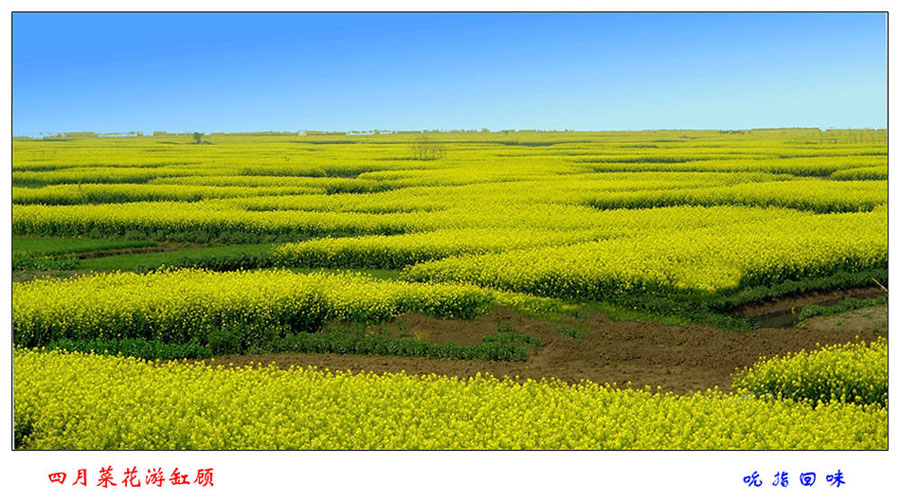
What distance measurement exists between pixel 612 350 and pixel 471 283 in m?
4.58

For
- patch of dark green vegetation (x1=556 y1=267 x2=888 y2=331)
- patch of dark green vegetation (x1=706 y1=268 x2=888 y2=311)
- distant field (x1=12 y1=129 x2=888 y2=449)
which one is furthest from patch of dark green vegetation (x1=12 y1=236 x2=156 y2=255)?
patch of dark green vegetation (x1=706 y1=268 x2=888 y2=311)

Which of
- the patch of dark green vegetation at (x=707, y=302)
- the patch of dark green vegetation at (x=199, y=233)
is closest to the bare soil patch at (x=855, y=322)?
the patch of dark green vegetation at (x=707, y=302)

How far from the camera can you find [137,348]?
41.8 feet

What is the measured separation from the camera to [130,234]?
933 inches

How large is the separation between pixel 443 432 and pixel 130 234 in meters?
18.4

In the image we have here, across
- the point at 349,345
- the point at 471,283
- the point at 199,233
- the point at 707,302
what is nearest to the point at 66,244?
the point at 199,233

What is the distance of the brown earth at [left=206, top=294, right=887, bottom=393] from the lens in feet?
39.7

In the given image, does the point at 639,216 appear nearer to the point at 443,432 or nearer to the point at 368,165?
the point at 443,432

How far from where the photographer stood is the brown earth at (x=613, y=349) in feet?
39.7

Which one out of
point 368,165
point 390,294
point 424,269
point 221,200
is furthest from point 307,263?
point 368,165

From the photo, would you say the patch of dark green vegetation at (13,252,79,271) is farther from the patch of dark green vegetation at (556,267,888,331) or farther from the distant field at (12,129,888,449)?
the patch of dark green vegetation at (556,267,888,331)

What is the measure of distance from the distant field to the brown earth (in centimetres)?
6

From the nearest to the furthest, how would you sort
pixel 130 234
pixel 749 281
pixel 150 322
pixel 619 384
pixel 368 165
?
pixel 619 384
pixel 150 322
pixel 749 281
pixel 130 234
pixel 368 165

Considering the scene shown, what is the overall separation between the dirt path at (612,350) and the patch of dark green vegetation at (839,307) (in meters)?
0.38
